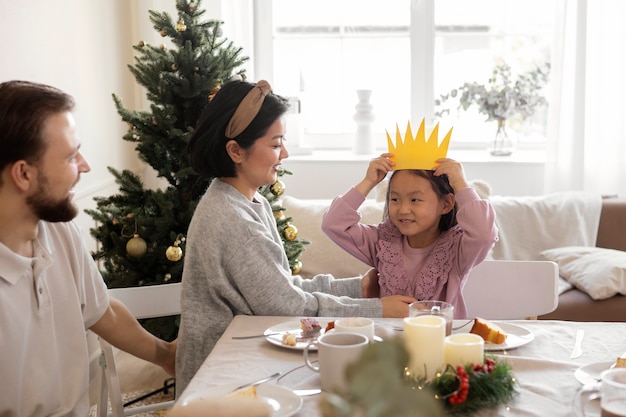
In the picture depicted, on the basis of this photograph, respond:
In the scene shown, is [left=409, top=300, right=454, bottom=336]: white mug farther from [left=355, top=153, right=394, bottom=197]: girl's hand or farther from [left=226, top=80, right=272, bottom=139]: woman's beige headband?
[left=226, top=80, right=272, bottom=139]: woman's beige headband

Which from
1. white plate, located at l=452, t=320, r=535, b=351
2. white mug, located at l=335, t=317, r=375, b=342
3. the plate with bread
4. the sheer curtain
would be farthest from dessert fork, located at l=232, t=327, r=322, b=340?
the sheer curtain

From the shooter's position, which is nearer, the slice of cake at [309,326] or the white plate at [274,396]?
the white plate at [274,396]

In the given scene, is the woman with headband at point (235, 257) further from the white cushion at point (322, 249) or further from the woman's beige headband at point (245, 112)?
the white cushion at point (322, 249)

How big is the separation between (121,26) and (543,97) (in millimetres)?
2371

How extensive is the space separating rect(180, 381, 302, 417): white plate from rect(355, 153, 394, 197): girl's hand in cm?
87

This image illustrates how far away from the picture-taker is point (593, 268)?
3518mm

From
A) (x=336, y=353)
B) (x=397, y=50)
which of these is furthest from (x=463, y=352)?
(x=397, y=50)

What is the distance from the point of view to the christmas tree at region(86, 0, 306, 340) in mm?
2893

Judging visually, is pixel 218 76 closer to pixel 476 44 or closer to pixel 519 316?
pixel 519 316

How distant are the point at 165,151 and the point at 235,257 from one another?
45.4 inches

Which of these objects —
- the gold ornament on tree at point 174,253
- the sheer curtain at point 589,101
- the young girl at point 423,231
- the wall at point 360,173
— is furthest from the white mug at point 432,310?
the sheer curtain at point 589,101

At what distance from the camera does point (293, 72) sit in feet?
15.4

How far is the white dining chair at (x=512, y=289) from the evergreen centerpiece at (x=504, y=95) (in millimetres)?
2460

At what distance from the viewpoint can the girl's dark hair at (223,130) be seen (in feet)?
6.77
